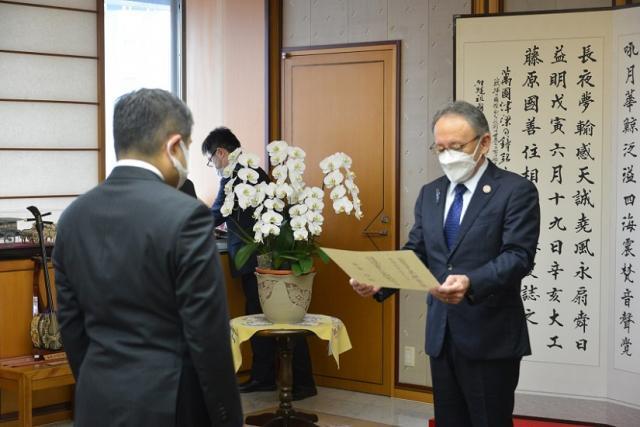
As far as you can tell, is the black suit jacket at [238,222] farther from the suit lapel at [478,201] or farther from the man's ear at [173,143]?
the man's ear at [173,143]

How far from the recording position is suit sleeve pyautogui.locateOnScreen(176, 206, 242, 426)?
165 cm

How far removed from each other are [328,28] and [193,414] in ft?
11.2

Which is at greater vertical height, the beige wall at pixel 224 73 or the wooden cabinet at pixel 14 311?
the beige wall at pixel 224 73

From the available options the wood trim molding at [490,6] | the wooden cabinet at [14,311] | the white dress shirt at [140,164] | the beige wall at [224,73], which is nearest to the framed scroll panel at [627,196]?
the wood trim molding at [490,6]

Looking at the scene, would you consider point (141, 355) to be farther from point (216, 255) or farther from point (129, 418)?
point (216, 255)

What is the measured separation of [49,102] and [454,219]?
3.03 metres

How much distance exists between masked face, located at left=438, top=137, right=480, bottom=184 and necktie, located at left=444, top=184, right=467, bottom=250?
1.9 inches

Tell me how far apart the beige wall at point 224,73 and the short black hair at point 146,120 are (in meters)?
3.31

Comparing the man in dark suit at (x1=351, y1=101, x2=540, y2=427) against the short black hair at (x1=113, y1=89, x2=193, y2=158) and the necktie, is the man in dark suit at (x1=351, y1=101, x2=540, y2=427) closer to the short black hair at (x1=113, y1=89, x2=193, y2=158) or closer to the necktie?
the necktie

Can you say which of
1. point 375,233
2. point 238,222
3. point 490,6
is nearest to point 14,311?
point 238,222

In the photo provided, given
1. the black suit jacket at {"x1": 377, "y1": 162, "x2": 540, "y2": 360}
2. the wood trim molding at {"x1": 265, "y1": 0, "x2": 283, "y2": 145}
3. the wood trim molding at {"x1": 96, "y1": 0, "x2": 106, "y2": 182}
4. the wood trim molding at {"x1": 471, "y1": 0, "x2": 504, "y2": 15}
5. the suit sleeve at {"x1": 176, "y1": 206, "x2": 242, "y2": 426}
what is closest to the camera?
the suit sleeve at {"x1": 176, "y1": 206, "x2": 242, "y2": 426}

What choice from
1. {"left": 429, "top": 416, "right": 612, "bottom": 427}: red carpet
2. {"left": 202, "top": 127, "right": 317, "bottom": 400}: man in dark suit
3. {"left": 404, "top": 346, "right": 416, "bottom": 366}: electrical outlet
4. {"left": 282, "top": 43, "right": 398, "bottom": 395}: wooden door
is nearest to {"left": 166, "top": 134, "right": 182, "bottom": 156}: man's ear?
{"left": 429, "top": 416, "right": 612, "bottom": 427}: red carpet

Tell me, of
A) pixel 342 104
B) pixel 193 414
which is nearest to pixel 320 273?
pixel 342 104

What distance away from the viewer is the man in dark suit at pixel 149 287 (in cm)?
166
